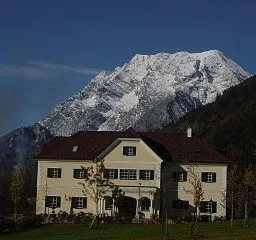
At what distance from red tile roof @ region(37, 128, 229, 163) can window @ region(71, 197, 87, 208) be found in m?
4.42

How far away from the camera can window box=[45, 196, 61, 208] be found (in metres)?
72.1

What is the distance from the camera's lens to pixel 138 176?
70.5 meters

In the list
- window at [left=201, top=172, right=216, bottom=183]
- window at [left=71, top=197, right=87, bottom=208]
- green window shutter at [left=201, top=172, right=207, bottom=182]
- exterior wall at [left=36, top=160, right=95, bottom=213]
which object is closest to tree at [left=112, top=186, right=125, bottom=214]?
window at [left=71, top=197, right=87, bottom=208]

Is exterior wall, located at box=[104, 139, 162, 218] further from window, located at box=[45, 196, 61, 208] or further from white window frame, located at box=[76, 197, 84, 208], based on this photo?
window, located at box=[45, 196, 61, 208]

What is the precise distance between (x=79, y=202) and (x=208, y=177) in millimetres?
14210

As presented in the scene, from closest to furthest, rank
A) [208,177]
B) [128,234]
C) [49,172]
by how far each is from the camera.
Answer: [128,234], [208,177], [49,172]

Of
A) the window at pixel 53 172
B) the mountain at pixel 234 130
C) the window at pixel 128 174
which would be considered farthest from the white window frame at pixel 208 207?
the mountain at pixel 234 130

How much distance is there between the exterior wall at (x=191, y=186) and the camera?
7025cm

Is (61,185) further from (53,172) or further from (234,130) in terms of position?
(234,130)

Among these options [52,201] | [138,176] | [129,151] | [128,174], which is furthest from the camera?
[52,201]

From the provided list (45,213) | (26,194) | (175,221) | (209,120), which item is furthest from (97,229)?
(209,120)

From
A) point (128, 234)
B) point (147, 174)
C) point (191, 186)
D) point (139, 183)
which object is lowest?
point (128, 234)

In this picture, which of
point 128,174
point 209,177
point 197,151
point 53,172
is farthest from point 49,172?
point 209,177

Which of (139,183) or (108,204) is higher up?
(139,183)
